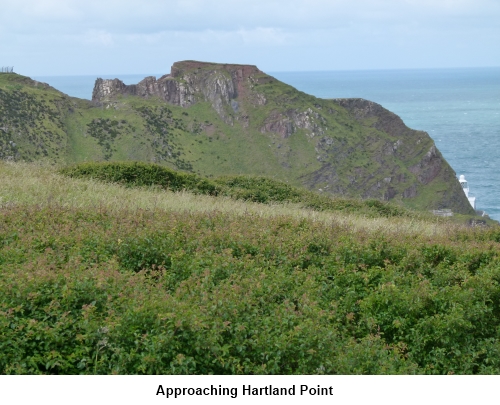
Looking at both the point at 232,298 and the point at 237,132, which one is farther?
the point at 237,132

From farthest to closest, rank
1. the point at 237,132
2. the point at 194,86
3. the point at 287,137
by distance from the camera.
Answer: the point at 194,86 < the point at 237,132 < the point at 287,137

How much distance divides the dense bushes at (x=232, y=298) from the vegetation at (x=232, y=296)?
0.07 feet

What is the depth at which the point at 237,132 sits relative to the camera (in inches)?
4941

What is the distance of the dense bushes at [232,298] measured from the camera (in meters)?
5.88

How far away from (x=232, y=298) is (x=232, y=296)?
4cm

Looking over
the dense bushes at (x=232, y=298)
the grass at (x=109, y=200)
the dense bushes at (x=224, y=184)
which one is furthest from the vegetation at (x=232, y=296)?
the dense bushes at (x=224, y=184)

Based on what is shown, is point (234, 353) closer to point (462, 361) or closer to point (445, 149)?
point (462, 361)

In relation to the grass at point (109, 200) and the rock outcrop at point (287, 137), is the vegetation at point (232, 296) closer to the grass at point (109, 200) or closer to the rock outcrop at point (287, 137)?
the grass at point (109, 200)

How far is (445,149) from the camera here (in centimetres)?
17425

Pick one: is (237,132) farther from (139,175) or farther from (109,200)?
(109,200)

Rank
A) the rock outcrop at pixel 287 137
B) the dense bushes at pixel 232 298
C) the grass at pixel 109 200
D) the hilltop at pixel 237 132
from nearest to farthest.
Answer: the dense bushes at pixel 232 298
the grass at pixel 109 200
the hilltop at pixel 237 132
the rock outcrop at pixel 287 137

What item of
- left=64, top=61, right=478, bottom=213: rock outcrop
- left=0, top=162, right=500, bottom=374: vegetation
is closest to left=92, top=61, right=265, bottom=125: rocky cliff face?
left=64, top=61, right=478, bottom=213: rock outcrop

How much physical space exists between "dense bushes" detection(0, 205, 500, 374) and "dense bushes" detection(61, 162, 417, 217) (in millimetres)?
8433

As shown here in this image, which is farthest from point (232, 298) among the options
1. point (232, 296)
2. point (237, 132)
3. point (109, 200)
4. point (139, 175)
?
point (237, 132)
